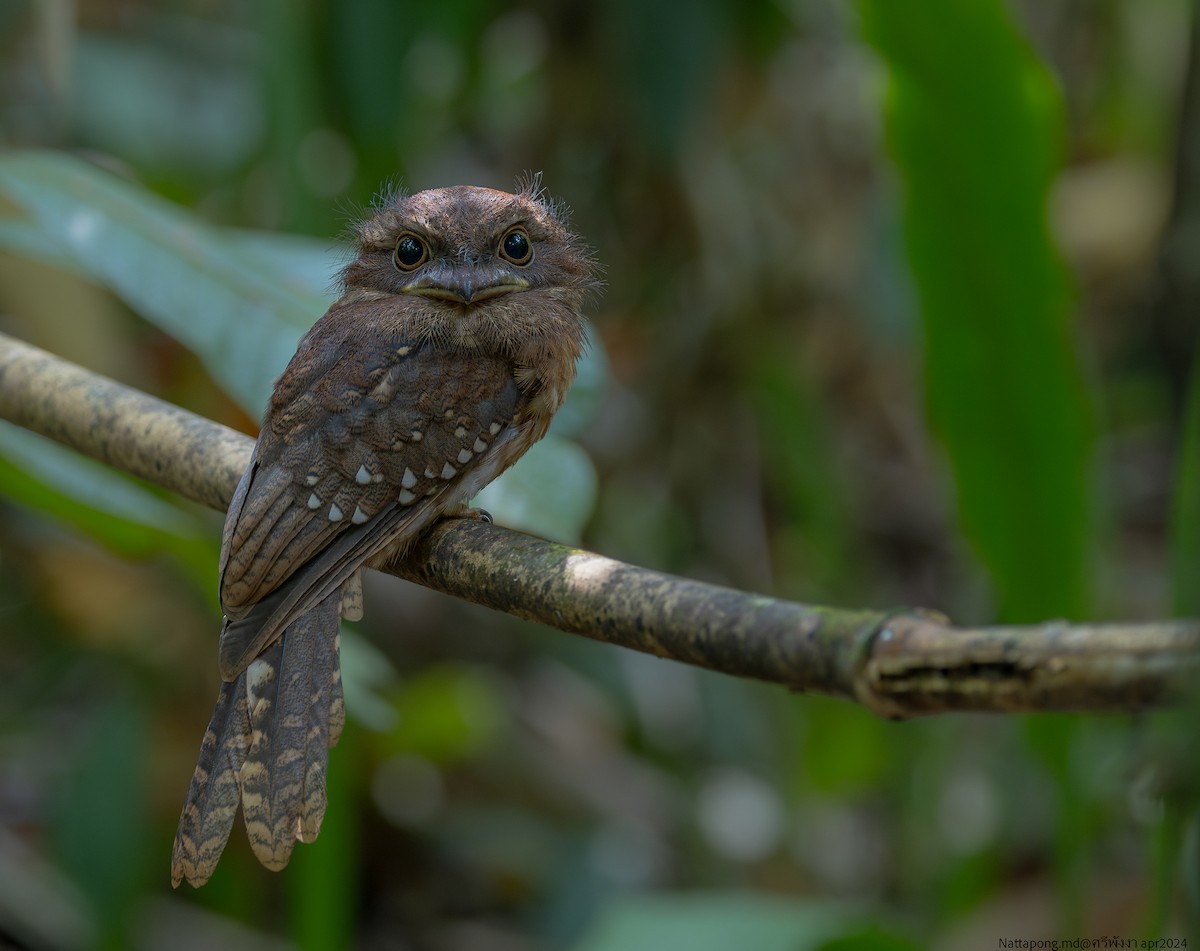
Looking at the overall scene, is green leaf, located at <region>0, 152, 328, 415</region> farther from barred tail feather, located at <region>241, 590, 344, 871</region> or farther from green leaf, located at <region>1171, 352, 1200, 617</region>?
green leaf, located at <region>1171, 352, 1200, 617</region>

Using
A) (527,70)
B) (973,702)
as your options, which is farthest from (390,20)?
(973,702)

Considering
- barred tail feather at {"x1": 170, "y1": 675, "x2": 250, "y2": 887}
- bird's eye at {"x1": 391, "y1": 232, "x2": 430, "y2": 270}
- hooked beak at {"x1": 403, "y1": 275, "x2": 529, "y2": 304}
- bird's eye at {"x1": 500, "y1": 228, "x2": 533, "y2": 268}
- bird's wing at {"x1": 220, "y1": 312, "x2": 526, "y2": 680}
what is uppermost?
bird's eye at {"x1": 500, "y1": 228, "x2": 533, "y2": 268}

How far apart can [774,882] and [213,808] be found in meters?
2.51

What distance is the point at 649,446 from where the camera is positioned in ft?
13.2

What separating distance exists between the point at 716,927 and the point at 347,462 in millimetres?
1201

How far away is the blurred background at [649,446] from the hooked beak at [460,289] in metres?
0.25

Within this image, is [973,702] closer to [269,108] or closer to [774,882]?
[269,108]

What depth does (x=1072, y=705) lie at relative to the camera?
0.93 m

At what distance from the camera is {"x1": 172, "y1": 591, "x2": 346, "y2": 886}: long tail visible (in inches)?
58.6

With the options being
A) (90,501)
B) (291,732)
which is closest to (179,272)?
Result: (90,501)

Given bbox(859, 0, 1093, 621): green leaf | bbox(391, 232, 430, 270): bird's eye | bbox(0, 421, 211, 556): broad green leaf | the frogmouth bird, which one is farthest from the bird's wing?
bbox(859, 0, 1093, 621): green leaf

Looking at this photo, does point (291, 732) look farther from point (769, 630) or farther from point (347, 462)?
point (769, 630)

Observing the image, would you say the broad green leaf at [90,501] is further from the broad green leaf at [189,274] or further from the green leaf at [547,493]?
the green leaf at [547,493]

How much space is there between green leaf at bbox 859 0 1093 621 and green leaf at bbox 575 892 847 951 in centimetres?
68
